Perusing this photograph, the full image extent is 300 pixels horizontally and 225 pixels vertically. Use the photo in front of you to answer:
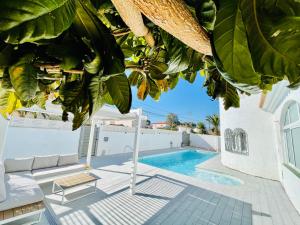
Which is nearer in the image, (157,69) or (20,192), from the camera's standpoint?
(157,69)

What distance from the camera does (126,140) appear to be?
643 inches

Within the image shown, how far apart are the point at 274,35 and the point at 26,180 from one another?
676cm

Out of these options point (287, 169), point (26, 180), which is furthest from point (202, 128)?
point (26, 180)

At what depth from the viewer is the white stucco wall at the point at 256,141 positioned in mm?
8969

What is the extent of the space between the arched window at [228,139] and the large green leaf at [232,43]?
40.7 ft

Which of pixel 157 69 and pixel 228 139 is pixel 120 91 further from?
pixel 228 139

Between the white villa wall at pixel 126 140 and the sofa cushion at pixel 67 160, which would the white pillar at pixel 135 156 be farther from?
the white villa wall at pixel 126 140

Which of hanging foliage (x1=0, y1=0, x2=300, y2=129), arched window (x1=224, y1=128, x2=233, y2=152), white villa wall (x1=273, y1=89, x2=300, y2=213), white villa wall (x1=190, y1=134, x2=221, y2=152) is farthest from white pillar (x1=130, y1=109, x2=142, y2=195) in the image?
white villa wall (x1=190, y1=134, x2=221, y2=152)

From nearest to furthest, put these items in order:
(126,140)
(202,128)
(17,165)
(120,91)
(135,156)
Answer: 1. (120,91)
2. (17,165)
3. (135,156)
4. (126,140)
5. (202,128)

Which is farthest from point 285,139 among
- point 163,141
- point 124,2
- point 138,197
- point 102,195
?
point 163,141

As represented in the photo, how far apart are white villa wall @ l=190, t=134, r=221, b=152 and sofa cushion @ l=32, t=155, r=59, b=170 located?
64.5 ft

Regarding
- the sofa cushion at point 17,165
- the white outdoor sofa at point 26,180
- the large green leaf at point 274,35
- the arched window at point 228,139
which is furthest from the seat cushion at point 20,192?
the arched window at point 228,139

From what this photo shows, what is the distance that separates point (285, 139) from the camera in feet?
24.1

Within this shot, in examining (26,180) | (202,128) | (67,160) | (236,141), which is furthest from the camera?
(202,128)
